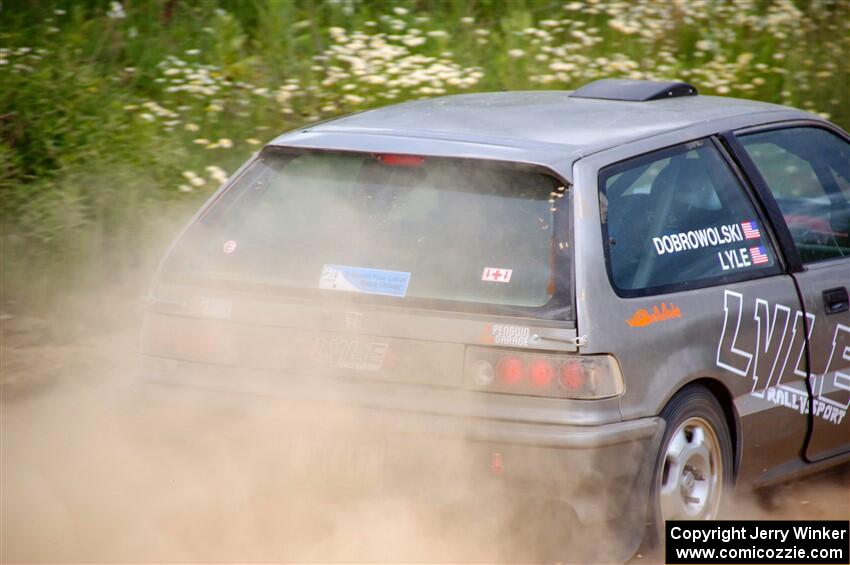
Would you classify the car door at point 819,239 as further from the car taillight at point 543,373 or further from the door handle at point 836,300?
the car taillight at point 543,373

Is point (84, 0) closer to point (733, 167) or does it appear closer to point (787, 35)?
point (787, 35)

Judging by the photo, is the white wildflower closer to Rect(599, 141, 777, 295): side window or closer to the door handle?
Rect(599, 141, 777, 295): side window

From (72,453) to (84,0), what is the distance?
572 cm

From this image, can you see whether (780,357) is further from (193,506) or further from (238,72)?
(238,72)

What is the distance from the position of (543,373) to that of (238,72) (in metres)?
5.78

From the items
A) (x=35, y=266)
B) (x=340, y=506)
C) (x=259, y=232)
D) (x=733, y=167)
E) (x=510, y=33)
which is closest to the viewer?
(x=340, y=506)

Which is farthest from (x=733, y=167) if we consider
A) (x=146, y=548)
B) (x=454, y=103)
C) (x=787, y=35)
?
(x=787, y=35)

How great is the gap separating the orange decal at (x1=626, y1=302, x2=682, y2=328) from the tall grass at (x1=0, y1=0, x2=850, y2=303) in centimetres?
422

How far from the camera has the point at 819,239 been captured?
16.7 ft

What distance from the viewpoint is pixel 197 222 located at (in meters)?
4.54

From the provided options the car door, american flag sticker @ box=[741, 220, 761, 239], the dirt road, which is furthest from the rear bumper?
the car door

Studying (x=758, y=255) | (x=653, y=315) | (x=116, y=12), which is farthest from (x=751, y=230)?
(x=116, y=12)

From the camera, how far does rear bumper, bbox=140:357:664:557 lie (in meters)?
3.85

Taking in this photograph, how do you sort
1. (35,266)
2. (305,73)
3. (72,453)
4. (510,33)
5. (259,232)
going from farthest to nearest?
(510,33) < (305,73) < (35,266) < (72,453) < (259,232)
